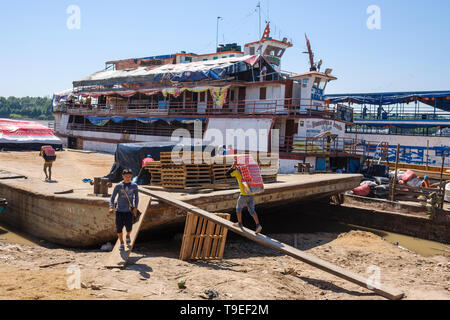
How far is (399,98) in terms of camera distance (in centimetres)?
3881

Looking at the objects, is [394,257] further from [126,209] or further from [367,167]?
[367,167]

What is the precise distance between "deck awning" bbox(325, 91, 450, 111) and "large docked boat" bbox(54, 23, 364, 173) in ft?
40.1

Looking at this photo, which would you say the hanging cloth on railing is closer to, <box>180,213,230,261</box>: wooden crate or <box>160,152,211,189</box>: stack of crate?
<box>160,152,211,189</box>: stack of crate

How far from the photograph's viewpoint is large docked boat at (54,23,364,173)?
68.5 feet

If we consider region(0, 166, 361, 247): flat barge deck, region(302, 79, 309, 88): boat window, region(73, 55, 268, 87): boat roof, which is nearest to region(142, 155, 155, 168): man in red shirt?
region(0, 166, 361, 247): flat barge deck

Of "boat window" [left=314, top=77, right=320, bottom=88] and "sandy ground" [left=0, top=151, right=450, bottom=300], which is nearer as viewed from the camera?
"sandy ground" [left=0, top=151, right=450, bottom=300]

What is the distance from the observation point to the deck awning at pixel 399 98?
1431 inches

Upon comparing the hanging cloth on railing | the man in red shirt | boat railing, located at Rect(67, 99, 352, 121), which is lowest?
the man in red shirt

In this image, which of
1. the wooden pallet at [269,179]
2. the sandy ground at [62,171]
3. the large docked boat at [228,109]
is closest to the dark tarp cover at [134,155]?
the sandy ground at [62,171]

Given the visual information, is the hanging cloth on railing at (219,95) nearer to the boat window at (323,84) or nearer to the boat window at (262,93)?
the boat window at (262,93)

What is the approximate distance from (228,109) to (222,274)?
19158 millimetres

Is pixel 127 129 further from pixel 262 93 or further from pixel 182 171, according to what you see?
pixel 182 171

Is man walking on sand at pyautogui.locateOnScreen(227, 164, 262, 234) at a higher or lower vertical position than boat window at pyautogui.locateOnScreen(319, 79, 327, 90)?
lower

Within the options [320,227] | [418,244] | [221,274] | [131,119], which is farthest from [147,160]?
[131,119]
